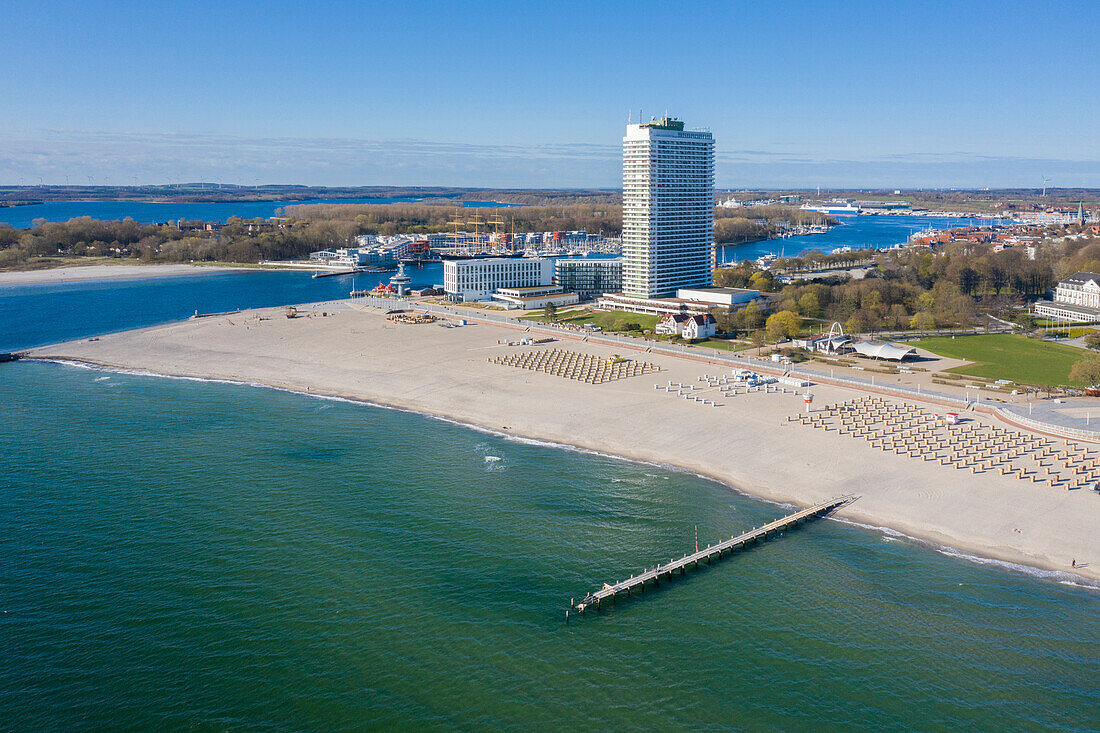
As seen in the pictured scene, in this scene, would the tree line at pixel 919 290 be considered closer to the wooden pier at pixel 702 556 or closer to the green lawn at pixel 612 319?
the green lawn at pixel 612 319

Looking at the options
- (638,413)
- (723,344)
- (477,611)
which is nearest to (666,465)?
(638,413)

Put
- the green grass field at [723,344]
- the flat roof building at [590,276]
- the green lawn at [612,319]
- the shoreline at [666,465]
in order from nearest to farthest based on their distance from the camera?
the shoreline at [666,465]
the green grass field at [723,344]
the green lawn at [612,319]
the flat roof building at [590,276]

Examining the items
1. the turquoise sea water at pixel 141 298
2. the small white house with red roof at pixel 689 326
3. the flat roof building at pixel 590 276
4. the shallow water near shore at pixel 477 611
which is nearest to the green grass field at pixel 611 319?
the small white house with red roof at pixel 689 326

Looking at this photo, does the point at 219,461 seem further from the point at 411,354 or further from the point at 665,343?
the point at 665,343

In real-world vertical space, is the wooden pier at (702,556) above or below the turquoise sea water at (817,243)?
below

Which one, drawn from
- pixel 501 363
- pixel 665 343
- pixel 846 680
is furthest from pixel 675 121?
pixel 846 680

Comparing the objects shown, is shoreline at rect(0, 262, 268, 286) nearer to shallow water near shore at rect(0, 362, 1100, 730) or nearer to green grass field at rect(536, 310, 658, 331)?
green grass field at rect(536, 310, 658, 331)

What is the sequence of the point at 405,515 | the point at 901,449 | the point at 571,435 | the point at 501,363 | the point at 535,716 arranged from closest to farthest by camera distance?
the point at 535,716, the point at 405,515, the point at 901,449, the point at 571,435, the point at 501,363

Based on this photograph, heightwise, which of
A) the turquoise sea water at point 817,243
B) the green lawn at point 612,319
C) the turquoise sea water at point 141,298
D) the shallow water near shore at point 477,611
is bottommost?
the shallow water near shore at point 477,611
